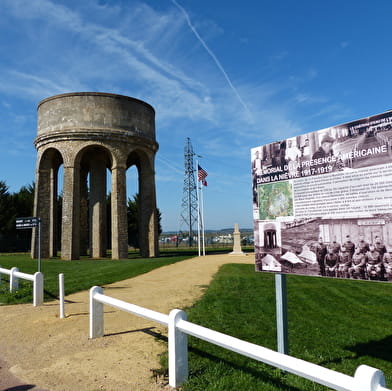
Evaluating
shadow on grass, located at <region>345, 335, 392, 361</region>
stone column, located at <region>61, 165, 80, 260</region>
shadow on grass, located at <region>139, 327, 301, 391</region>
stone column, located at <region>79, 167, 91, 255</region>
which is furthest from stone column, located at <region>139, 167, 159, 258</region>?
shadow on grass, located at <region>139, 327, 301, 391</region>

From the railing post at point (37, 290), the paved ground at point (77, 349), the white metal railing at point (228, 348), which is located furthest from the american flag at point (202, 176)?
the white metal railing at point (228, 348)

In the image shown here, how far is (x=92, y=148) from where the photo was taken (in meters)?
28.0

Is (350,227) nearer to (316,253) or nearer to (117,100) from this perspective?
(316,253)

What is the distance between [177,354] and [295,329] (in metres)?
3.73

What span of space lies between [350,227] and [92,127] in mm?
24897

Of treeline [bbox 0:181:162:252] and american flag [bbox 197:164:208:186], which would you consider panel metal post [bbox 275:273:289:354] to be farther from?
treeline [bbox 0:181:162:252]

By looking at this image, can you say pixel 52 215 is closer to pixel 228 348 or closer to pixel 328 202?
pixel 228 348

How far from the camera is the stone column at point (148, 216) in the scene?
95.7 feet

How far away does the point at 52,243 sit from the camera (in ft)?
97.0

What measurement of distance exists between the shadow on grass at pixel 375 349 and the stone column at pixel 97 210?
25894 millimetres

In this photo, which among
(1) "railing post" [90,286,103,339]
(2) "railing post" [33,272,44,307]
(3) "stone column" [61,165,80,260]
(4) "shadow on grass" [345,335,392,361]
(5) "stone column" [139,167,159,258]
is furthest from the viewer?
(5) "stone column" [139,167,159,258]

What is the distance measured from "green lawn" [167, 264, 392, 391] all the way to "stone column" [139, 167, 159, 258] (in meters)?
17.0

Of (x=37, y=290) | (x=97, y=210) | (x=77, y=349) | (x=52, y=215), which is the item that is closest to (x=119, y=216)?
(x=97, y=210)

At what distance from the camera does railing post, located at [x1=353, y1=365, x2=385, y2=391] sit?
262cm
